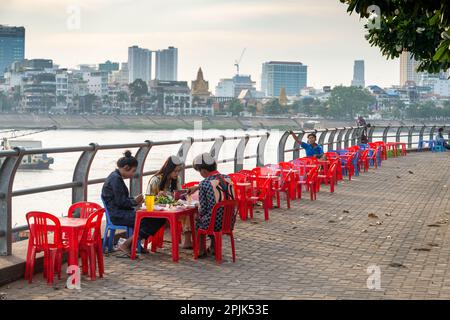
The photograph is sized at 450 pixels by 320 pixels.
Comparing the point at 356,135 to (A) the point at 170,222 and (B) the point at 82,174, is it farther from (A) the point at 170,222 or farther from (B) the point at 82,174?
(A) the point at 170,222

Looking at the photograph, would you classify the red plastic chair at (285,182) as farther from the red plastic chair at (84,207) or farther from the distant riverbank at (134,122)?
the distant riverbank at (134,122)

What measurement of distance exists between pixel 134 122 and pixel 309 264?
5657 inches

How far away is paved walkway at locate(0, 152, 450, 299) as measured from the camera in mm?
7445

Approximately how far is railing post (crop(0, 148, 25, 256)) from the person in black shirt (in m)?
1.21

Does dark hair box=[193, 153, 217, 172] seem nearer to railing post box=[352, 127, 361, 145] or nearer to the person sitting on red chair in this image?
the person sitting on red chair

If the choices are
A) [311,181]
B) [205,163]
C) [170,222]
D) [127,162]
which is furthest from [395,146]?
[127,162]

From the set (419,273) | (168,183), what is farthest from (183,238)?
(419,273)

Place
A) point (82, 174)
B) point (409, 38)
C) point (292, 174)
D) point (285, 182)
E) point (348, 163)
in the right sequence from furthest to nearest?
point (348, 163) → point (292, 174) → point (409, 38) → point (285, 182) → point (82, 174)

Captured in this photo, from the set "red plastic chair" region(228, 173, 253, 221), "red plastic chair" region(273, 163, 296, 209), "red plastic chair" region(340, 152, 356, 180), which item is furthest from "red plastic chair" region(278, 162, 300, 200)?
"red plastic chair" region(340, 152, 356, 180)

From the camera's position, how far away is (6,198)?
26.9ft

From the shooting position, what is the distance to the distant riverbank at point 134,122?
144 metres

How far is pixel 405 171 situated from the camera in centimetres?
2477

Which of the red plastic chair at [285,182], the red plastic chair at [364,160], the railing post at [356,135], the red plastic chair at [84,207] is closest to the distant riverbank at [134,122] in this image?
the railing post at [356,135]
